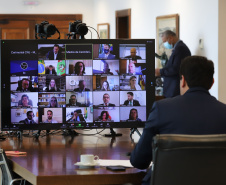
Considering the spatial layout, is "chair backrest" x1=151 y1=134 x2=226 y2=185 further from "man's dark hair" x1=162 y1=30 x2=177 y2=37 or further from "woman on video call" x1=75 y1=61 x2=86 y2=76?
"man's dark hair" x1=162 y1=30 x2=177 y2=37

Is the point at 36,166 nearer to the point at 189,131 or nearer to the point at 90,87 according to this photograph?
the point at 189,131

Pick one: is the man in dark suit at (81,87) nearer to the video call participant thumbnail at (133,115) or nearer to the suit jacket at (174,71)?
the video call participant thumbnail at (133,115)

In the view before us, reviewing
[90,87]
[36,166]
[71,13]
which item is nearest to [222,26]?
[90,87]

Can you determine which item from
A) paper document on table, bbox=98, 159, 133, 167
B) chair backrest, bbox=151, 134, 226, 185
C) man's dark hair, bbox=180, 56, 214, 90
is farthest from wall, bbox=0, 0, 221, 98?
chair backrest, bbox=151, 134, 226, 185

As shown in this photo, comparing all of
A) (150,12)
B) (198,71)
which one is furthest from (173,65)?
(198,71)

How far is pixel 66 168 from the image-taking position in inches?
111

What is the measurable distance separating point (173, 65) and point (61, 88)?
4.18 m

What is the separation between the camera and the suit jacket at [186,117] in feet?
8.06

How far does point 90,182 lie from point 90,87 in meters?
1.40

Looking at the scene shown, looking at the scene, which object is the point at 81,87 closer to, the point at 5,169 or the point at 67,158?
the point at 67,158

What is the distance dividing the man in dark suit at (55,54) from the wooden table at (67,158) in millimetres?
592

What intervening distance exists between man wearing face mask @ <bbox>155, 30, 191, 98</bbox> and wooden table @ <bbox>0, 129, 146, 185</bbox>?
3588mm

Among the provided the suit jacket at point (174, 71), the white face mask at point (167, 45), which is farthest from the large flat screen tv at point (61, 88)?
the white face mask at point (167, 45)

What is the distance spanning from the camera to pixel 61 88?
13.0 feet
